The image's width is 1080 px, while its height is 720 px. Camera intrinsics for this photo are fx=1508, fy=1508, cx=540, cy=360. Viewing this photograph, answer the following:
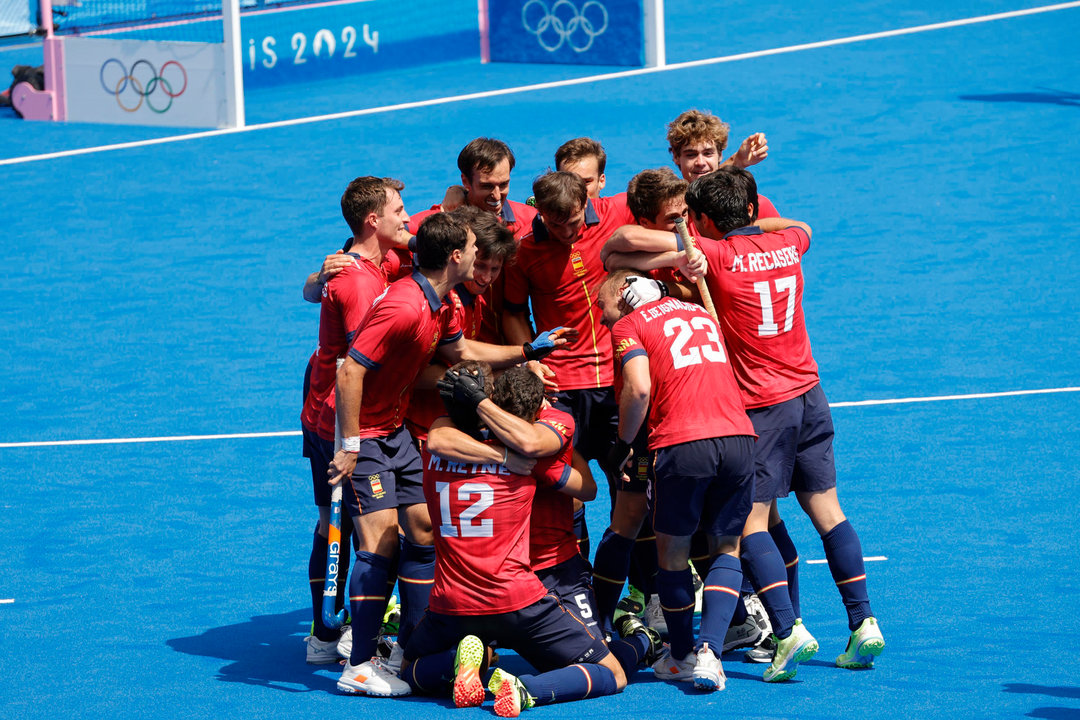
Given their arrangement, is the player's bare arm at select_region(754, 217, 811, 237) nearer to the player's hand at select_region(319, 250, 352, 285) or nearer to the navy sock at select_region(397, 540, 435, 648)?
the player's hand at select_region(319, 250, 352, 285)

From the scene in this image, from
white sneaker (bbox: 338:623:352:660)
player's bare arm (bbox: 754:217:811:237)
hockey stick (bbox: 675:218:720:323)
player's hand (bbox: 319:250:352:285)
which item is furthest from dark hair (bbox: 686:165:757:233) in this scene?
white sneaker (bbox: 338:623:352:660)

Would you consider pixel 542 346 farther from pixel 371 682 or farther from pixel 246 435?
pixel 246 435

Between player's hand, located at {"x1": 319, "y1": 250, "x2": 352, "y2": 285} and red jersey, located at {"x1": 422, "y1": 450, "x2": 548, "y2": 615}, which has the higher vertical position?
→ player's hand, located at {"x1": 319, "y1": 250, "x2": 352, "y2": 285}

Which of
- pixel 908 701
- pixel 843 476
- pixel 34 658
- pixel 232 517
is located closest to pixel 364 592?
pixel 34 658

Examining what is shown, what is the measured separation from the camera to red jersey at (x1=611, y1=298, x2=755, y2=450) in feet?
21.5

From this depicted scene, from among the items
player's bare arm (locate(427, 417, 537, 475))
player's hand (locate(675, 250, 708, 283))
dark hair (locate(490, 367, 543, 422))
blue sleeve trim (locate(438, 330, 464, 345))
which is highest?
player's hand (locate(675, 250, 708, 283))

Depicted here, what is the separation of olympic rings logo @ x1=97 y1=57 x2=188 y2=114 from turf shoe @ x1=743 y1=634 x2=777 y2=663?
15.3 metres

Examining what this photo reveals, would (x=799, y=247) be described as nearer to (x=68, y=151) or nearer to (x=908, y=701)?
(x=908, y=701)

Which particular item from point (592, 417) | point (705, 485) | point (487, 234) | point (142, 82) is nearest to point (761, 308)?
point (705, 485)

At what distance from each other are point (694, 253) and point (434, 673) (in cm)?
218

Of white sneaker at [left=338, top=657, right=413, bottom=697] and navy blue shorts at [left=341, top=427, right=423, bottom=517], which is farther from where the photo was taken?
navy blue shorts at [left=341, top=427, right=423, bottom=517]

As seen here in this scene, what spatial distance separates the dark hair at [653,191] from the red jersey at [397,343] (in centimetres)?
106

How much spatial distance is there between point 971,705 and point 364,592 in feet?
8.75

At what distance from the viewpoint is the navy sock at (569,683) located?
6.39 metres
